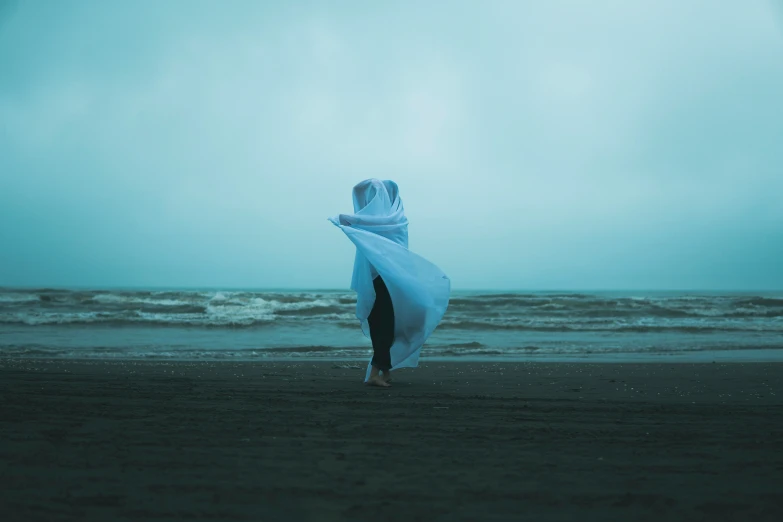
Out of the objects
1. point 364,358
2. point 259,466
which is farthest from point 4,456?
point 364,358

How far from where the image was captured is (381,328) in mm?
5699

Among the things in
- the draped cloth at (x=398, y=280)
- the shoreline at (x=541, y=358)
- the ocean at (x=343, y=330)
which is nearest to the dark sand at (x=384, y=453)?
the draped cloth at (x=398, y=280)

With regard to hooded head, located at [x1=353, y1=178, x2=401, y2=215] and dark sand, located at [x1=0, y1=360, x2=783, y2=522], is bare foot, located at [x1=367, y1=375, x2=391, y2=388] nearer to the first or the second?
dark sand, located at [x1=0, y1=360, x2=783, y2=522]

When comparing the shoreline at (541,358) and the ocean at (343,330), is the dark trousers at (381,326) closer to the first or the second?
the shoreline at (541,358)

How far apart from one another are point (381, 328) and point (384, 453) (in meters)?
2.99

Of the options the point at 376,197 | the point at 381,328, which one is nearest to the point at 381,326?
the point at 381,328

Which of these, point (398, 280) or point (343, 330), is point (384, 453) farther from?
point (343, 330)


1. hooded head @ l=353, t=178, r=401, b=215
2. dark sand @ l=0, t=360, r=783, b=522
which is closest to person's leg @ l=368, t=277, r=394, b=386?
dark sand @ l=0, t=360, r=783, b=522

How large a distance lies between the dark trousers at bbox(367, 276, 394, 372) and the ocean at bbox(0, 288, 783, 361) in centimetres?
364

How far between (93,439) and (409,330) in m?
3.15

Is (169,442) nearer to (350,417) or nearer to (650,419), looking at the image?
(350,417)

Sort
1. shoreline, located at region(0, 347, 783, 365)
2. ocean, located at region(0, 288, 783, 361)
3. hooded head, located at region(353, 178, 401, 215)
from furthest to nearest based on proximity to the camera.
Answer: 1. ocean, located at region(0, 288, 783, 361)
2. shoreline, located at region(0, 347, 783, 365)
3. hooded head, located at region(353, 178, 401, 215)

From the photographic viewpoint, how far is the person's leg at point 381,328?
564 cm

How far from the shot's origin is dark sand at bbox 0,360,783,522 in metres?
2.01
